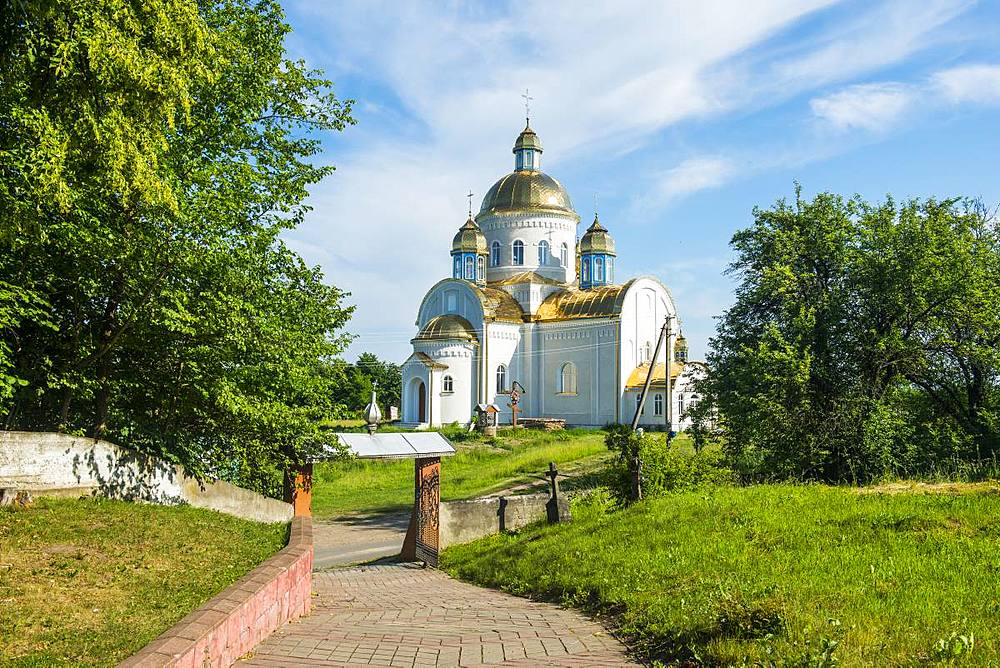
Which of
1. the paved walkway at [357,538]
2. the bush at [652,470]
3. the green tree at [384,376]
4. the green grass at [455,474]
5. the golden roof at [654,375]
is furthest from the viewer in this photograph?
the green tree at [384,376]

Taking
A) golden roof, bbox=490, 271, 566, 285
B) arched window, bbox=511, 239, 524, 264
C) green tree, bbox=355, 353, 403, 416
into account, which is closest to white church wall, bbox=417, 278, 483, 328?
golden roof, bbox=490, 271, 566, 285

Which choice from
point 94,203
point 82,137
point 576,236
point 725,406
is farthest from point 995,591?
point 576,236

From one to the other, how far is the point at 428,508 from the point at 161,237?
19.6 feet

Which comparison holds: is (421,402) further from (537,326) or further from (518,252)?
(518,252)

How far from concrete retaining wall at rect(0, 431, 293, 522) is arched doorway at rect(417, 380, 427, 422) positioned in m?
28.2

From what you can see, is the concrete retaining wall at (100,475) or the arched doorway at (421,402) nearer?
the concrete retaining wall at (100,475)

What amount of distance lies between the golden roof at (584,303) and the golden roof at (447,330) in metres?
3.71

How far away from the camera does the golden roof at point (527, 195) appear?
4459cm

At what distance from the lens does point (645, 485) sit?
1234cm

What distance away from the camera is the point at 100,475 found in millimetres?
9641

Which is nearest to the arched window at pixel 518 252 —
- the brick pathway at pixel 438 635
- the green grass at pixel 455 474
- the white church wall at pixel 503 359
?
the white church wall at pixel 503 359

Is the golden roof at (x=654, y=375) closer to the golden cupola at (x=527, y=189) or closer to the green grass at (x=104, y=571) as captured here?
the golden cupola at (x=527, y=189)

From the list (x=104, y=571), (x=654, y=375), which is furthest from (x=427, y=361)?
(x=104, y=571)

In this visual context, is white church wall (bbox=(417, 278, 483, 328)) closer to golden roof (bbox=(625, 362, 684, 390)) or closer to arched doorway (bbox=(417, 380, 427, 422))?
arched doorway (bbox=(417, 380, 427, 422))
